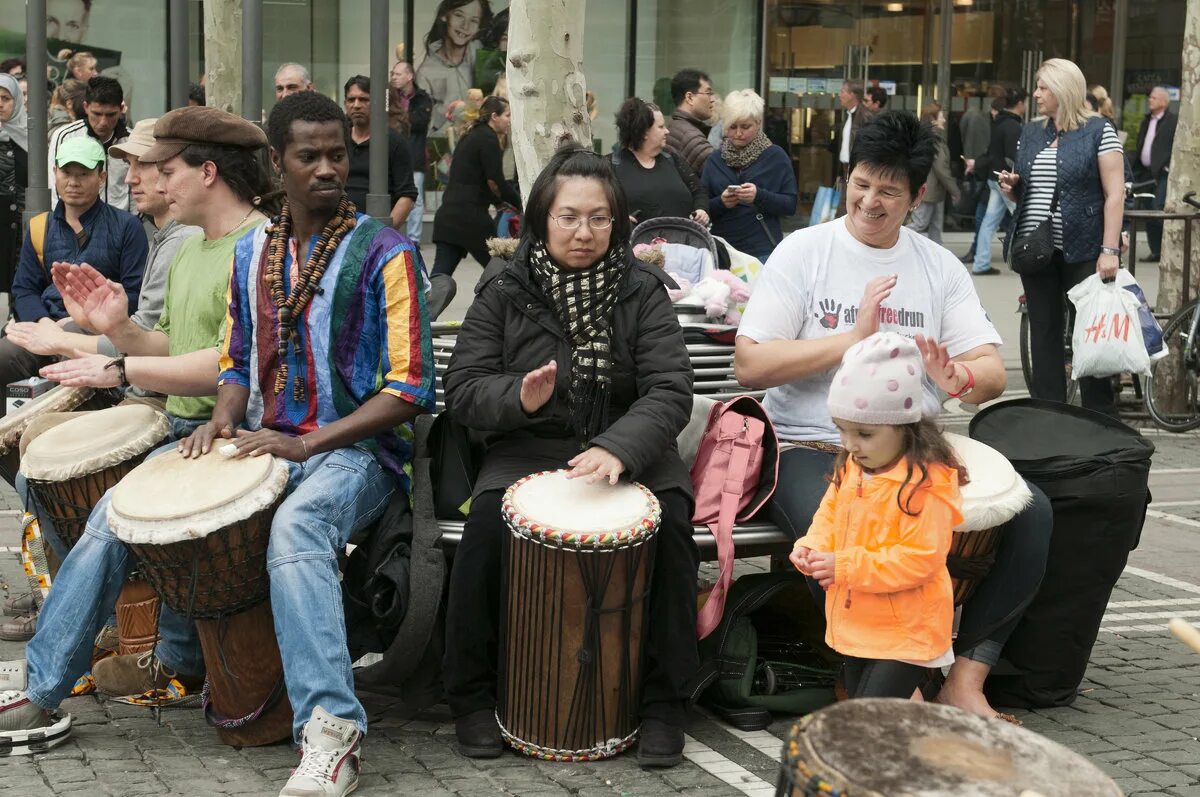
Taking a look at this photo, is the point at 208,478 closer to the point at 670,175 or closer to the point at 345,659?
the point at 345,659

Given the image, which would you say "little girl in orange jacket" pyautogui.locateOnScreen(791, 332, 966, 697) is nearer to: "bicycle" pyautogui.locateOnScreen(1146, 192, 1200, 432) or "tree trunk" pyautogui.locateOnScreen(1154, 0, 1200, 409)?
"bicycle" pyautogui.locateOnScreen(1146, 192, 1200, 432)

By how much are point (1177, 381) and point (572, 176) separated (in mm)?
6418

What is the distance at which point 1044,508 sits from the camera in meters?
4.57

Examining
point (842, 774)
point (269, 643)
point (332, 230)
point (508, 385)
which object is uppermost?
point (332, 230)

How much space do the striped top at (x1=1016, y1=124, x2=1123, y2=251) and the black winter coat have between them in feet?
14.9

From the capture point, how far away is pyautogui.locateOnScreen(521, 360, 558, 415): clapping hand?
428 centimetres

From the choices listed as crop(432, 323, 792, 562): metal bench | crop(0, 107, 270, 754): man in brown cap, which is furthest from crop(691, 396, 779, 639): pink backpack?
crop(0, 107, 270, 754): man in brown cap

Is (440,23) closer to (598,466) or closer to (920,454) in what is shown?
(598,466)

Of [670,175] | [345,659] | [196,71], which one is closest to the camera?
[345,659]

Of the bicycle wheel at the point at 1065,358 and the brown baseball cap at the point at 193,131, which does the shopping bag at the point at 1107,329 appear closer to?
the bicycle wheel at the point at 1065,358

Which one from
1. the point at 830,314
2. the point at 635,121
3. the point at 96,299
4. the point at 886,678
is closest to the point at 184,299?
the point at 96,299

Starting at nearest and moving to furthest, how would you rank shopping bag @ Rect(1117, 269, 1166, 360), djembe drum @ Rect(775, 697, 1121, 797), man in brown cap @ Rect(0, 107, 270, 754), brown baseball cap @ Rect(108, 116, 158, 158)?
djembe drum @ Rect(775, 697, 1121, 797) → man in brown cap @ Rect(0, 107, 270, 754) → brown baseball cap @ Rect(108, 116, 158, 158) → shopping bag @ Rect(1117, 269, 1166, 360)

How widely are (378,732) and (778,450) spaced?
140cm

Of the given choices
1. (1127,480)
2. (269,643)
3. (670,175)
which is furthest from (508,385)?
(670,175)
